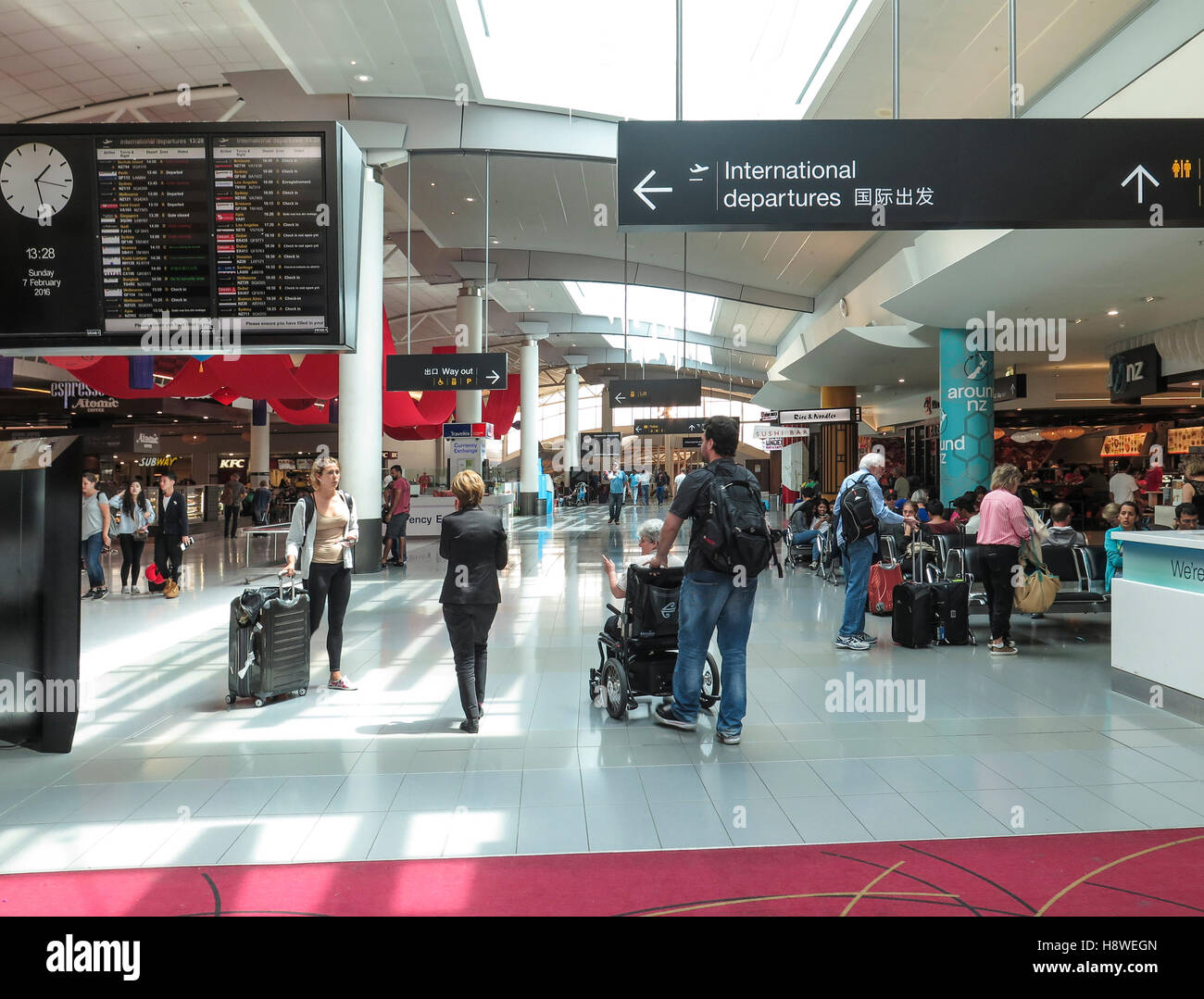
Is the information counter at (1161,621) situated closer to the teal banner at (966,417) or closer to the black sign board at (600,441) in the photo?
the teal banner at (966,417)

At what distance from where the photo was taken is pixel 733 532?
4508mm

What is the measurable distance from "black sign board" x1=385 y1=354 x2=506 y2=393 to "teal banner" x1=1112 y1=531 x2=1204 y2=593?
1178 cm

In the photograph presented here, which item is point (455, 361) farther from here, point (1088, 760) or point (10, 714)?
point (1088, 760)

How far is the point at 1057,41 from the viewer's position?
807 cm

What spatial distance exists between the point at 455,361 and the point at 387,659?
31.5 ft

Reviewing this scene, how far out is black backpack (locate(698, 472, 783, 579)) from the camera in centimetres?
449

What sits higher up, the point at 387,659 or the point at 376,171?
the point at 376,171

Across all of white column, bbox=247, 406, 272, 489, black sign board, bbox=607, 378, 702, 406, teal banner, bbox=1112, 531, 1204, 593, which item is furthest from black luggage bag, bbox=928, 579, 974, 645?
white column, bbox=247, 406, 272, 489

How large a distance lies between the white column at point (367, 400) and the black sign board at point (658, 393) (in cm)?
810

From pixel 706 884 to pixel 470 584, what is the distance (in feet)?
7.67

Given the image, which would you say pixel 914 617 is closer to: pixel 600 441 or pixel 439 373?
pixel 439 373

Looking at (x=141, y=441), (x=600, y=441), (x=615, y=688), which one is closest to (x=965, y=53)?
(x=615, y=688)

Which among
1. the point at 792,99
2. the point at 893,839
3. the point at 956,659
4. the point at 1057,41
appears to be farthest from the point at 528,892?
the point at 792,99

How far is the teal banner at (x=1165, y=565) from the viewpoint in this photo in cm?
495
